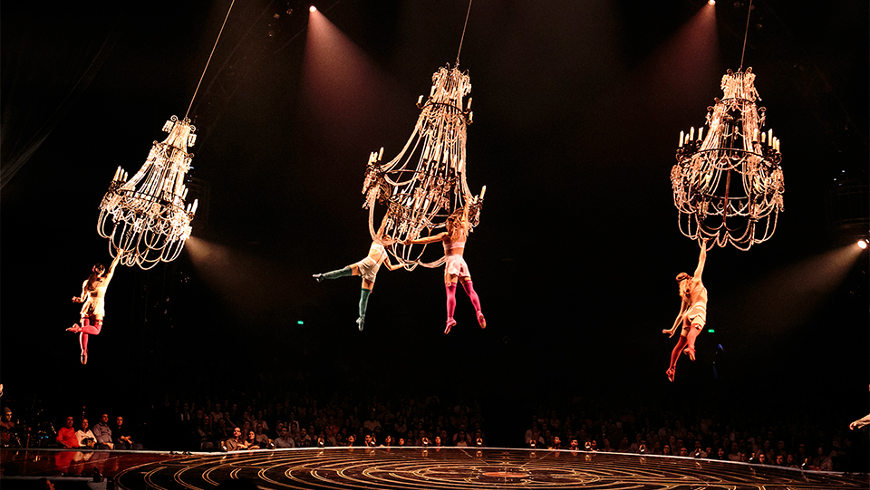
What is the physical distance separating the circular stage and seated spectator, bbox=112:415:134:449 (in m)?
1.60

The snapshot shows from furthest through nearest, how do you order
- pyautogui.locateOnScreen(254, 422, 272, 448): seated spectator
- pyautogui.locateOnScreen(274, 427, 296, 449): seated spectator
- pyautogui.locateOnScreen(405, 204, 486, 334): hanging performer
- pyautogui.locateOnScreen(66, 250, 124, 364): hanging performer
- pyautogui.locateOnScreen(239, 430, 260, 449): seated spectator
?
pyautogui.locateOnScreen(274, 427, 296, 449): seated spectator → pyautogui.locateOnScreen(254, 422, 272, 448): seated spectator → pyautogui.locateOnScreen(239, 430, 260, 449): seated spectator → pyautogui.locateOnScreen(66, 250, 124, 364): hanging performer → pyautogui.locateOnScreen(405, 204, 486, 334): hanging performer

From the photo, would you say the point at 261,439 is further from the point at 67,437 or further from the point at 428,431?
the point at 428,431

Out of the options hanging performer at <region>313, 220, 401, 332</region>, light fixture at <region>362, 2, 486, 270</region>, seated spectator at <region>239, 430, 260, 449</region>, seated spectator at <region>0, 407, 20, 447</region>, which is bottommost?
seated spectator at <region>239, 430, 260, 449</region>

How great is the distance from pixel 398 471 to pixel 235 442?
3.48 m

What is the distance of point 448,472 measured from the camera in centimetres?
934

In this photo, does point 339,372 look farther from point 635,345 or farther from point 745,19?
A: point 745,19

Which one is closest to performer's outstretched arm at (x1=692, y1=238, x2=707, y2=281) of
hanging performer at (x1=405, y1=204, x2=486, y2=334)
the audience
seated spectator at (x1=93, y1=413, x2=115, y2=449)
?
hanging performer at (x1=405, y1=204, x2=486, y2=334)

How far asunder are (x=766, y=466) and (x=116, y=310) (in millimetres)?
10816

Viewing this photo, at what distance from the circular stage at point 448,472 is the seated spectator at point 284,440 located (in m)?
0.69

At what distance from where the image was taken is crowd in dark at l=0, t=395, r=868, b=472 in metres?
11.2

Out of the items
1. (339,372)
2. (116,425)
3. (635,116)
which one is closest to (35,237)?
(116,425)

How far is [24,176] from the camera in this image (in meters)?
11.3

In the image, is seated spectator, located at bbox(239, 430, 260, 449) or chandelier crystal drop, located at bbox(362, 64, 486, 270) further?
seated spectator, located at bbox(239, 430, 260, 449)

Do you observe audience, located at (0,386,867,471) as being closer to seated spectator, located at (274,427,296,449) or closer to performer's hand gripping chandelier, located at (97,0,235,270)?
seated spectator, located at (274,427,296,449)
